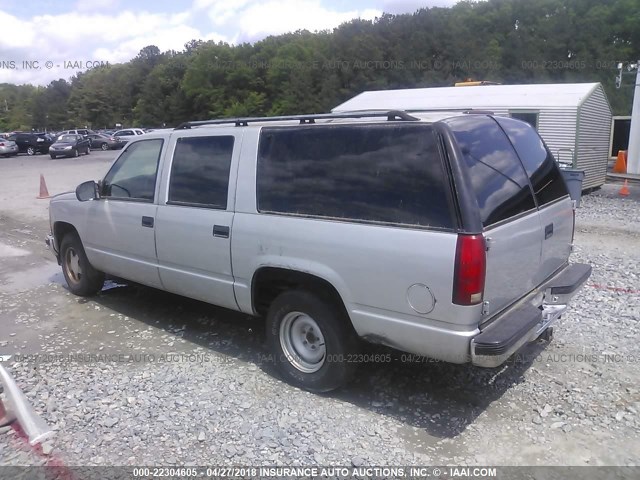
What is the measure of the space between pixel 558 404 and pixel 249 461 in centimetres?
218

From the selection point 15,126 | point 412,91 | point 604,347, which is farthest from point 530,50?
point 15,126

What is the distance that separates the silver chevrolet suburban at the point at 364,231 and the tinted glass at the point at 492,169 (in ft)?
0.04

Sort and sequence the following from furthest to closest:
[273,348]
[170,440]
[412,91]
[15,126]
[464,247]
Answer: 1. [15,126]
2. [412,91]
3. [273,348]
4. [170,440]
5. [464,247]

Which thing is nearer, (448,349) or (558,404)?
(448,349)

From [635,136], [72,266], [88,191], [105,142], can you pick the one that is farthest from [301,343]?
[105,142]

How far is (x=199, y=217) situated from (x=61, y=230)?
9.21 ft

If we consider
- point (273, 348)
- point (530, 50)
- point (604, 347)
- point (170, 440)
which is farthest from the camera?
point (530, 50)

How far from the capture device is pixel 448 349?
10.7 ft

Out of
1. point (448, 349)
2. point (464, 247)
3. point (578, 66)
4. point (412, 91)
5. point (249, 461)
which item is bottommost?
point (249, 461)

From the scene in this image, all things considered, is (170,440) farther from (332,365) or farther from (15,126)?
(15,126)

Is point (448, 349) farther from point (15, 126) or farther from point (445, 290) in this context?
point (15, 126)

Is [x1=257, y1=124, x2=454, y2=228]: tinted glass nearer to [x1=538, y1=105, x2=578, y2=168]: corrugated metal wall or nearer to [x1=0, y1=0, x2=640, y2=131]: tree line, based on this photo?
[x1=538, y1=105, x2=578, y2=168]: corrugated metal wall

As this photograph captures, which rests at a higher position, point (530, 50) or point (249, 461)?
point (530, 50)

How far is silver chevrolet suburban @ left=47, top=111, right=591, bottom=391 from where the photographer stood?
323 centimetres
